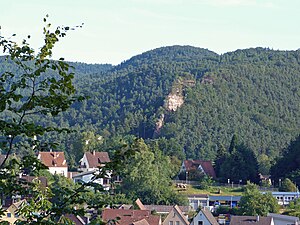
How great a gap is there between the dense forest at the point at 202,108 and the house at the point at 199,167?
3.86 metres

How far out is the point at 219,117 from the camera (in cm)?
11281

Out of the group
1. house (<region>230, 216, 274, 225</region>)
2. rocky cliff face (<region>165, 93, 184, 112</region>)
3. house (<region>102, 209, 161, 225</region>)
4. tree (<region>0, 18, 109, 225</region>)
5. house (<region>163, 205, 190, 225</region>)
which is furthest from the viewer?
rocky cliff face (<region>165, 93, 184, 112</region>)

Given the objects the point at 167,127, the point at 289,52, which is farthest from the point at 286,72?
the point at 167,127

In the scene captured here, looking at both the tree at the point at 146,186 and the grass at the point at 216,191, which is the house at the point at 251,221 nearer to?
the tree at the point at 146,186

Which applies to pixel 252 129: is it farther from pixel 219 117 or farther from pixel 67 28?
pixel 67 28

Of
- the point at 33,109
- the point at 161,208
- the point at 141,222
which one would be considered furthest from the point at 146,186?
the point at 33,109

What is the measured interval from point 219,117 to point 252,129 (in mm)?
5301

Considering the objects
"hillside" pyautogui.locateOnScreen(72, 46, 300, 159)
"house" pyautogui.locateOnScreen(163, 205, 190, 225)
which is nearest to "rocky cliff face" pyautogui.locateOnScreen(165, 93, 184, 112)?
"hillside" pyautogui.locateOnScreen(72, 46, 300, 159)

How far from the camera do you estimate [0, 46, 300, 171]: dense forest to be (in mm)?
103188

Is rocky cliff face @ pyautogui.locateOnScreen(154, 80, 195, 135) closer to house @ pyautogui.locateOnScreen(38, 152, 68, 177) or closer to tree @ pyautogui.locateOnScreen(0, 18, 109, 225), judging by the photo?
house @ pyautogui.locateOnScreen(38, 152, 68, 177)

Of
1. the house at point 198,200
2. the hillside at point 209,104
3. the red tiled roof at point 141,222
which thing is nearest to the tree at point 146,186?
the house at point 198,200

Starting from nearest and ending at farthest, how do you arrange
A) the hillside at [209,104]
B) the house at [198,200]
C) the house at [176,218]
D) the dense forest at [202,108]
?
the house at [176,218] < the house at [198,200] < the dense forest at [202,108] < the hillside at [209,104]

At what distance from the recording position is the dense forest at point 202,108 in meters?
103

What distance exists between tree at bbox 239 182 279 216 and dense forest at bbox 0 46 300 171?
88.2ft
